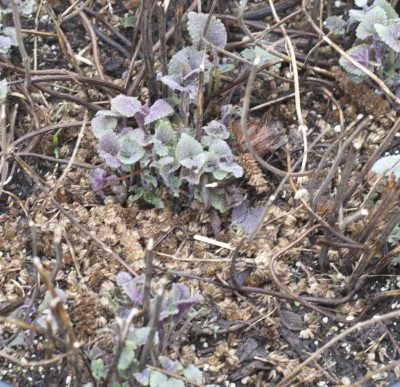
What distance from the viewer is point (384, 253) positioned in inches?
59.7

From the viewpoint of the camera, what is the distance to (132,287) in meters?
1.32

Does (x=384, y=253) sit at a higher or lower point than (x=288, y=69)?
lower

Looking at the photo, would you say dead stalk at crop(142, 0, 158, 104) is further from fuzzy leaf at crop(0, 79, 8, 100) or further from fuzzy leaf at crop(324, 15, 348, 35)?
fuzzy leaf at crop(324, 15, 348, 35)

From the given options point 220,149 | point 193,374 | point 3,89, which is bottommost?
point 193,374

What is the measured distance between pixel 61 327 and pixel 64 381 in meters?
0.27

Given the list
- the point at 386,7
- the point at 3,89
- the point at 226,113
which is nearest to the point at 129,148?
the point at 226,113

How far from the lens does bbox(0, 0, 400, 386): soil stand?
1.44 meters

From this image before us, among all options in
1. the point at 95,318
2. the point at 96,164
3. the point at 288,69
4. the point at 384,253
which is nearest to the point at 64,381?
the point at 95,318

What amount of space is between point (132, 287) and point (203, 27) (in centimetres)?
68

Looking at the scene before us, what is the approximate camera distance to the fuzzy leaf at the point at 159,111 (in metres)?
1.61

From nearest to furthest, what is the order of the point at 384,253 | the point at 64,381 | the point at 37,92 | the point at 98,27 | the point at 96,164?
the point at 64,381 → the point at 384,253 → the point at 96,164 → the point at 37,92 → the point at 98,27

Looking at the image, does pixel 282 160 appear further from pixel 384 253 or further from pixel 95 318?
pixel 95 318

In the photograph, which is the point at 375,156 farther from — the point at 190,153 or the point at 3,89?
the point at 3,89

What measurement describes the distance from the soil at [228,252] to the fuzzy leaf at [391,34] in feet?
0.56
